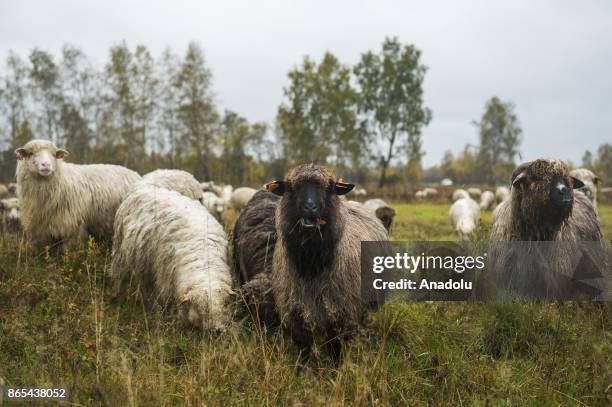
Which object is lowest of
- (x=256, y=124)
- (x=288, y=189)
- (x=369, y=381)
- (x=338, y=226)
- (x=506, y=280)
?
(x=369, y=381)

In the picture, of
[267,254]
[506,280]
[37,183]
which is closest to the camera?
[267,254]

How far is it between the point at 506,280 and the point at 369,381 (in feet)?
9.68

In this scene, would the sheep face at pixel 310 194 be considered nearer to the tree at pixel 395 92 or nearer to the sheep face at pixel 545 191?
the sheep face at pixel 545 191

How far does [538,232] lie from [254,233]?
11.2 ft

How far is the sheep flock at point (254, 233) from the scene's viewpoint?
4180 millimetres

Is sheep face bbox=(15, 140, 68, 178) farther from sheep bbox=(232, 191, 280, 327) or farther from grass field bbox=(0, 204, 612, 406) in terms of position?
sheep bbox=(232, 191, 280, 327)

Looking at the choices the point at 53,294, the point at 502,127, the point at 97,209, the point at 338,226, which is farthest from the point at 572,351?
the point at 502,127

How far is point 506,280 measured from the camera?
18.6ft

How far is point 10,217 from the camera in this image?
927 centimetres

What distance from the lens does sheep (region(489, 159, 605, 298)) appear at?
5.26m

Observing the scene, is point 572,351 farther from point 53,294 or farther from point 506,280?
point 53,294

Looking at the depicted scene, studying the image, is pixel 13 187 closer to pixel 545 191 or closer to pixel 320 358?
pixel 320 358

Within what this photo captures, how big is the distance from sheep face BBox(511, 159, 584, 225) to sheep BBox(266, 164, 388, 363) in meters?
2.47

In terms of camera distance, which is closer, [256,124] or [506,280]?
[506,280]
